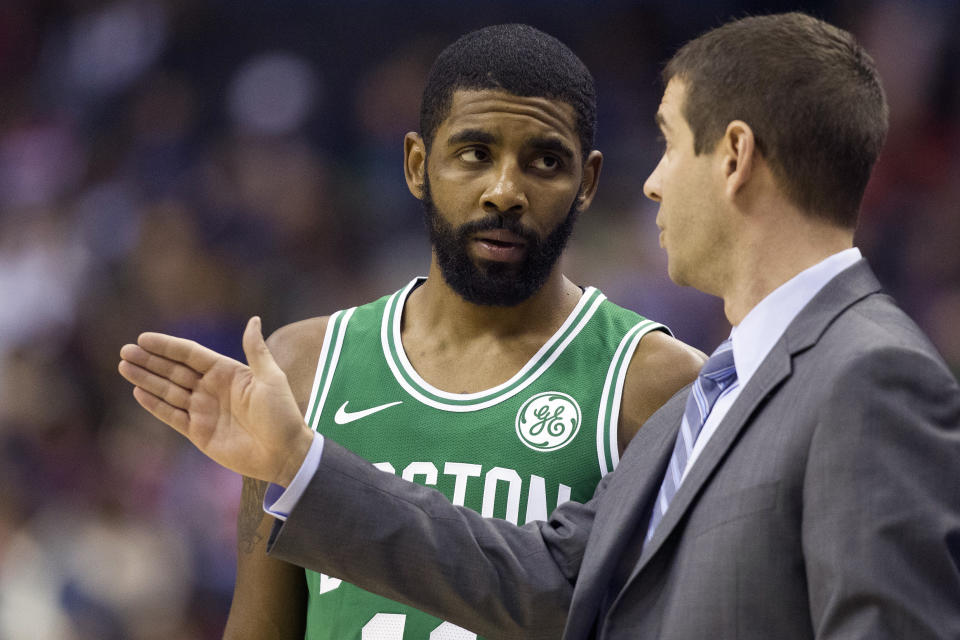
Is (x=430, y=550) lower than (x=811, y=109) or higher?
lower

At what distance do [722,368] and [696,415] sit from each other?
11 centimetres

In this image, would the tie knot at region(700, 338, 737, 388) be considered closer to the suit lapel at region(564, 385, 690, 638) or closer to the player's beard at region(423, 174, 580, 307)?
the suit lapel at region(564, 385, 690, 638)

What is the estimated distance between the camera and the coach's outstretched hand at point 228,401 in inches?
90.4

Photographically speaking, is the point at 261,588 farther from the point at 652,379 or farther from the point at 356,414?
the point at 652,379

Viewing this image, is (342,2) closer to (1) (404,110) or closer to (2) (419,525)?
(1) (404,110)

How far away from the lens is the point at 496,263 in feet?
10.6

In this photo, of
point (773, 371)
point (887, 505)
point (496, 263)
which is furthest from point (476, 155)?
point (887, 505)

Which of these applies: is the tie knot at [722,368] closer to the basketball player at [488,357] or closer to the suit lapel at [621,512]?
the suit lapel at [621,512]

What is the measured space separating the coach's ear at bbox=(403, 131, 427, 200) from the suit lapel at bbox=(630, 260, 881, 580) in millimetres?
1569

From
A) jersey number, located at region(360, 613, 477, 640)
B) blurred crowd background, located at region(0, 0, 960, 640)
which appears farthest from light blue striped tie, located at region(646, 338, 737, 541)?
blurred crowd background, located at region(0, 0, 960, 640)

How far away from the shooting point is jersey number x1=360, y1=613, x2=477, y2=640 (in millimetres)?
2979

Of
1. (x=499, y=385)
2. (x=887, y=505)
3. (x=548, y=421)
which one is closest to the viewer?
(x=887, y=505)

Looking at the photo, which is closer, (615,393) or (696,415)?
(696,415)

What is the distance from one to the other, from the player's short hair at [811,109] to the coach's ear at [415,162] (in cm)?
137
